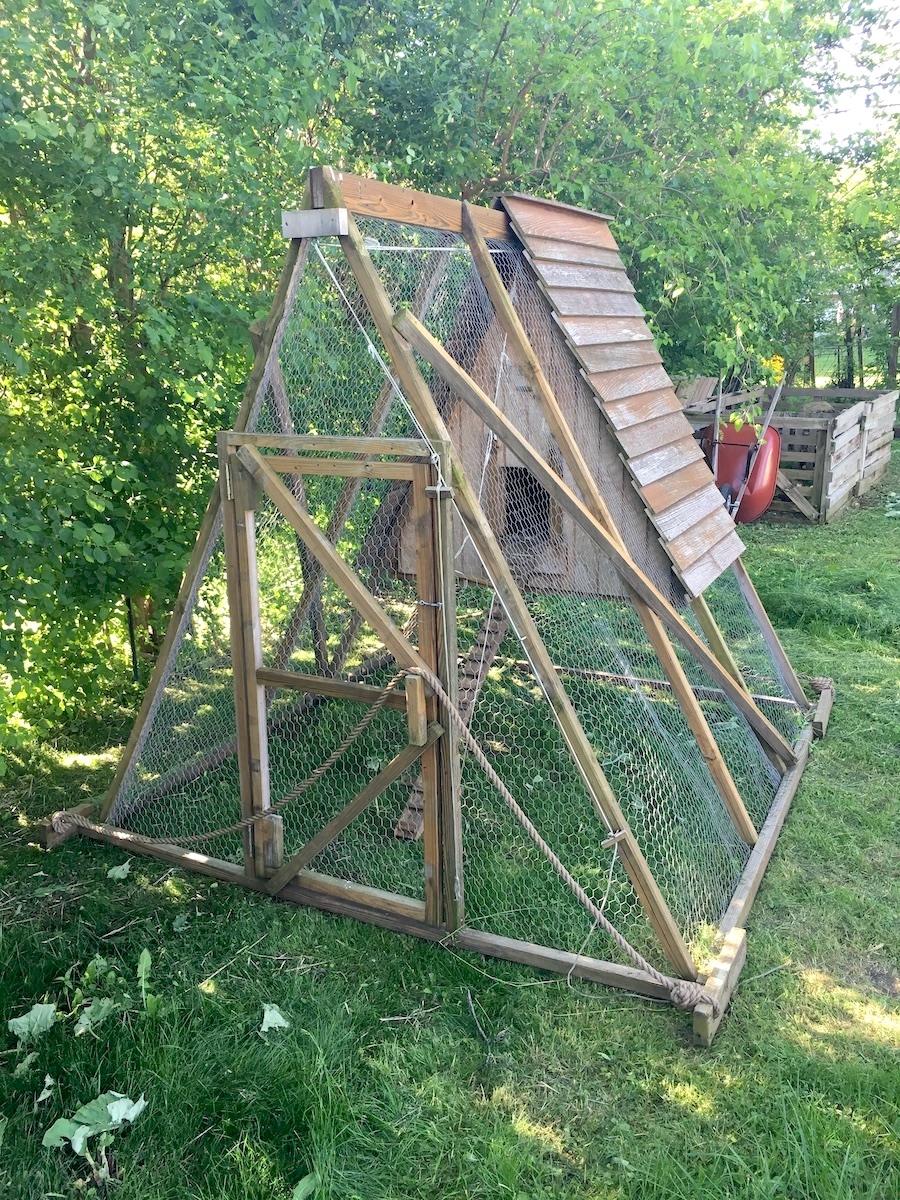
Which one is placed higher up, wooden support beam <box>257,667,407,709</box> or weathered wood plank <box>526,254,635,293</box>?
weathered wood plank <box>526,254,635,293</box>

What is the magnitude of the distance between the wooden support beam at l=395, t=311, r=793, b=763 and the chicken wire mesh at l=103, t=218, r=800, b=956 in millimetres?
282

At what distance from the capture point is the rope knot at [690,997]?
2.92m

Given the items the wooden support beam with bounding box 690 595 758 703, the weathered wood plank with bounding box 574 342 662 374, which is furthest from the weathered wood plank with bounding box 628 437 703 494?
the wooden support beam with bounding box 690 595 758 703

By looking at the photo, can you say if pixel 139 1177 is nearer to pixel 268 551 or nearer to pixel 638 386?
pixel 268 551

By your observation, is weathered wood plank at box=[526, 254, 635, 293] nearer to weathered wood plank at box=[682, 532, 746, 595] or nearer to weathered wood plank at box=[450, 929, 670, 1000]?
weathered wood plank at box=[682, 532, 746, 595]

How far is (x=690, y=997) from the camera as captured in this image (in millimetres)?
2934

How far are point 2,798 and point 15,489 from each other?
1712 millimetres

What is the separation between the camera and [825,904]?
12.0ft

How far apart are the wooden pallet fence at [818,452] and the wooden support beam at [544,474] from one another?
6.23 metres

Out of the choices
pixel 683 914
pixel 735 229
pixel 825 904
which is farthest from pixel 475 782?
pixel 735 229

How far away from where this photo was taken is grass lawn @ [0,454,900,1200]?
8.05ft

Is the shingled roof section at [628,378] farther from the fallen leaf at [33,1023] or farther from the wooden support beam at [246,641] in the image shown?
the fallen leaf at [33,1023]

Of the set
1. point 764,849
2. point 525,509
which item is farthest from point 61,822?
point 764,849

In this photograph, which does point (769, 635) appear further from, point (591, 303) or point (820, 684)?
point (591, 303)
